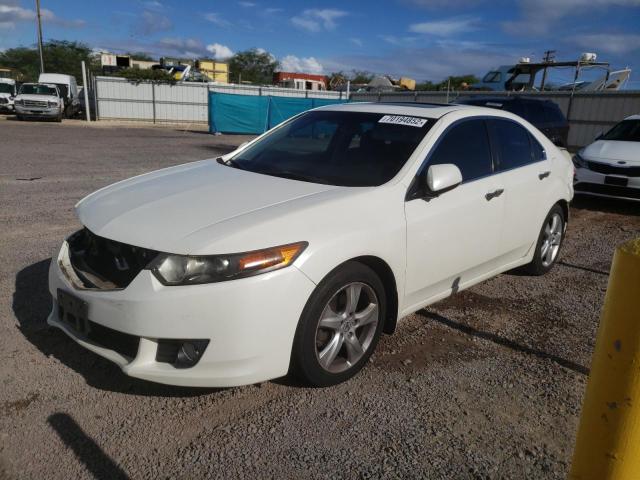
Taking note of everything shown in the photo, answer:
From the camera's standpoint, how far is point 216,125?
23.4 metres

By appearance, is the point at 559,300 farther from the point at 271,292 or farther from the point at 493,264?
the point at 271,292

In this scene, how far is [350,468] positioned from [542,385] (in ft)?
4.74

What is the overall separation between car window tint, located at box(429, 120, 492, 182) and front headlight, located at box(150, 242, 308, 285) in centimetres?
149

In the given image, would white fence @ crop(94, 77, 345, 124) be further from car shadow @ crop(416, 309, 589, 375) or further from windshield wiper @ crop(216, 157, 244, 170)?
car shadow @ crop(416, 309, 589, 375)

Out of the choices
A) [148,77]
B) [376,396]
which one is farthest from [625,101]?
[148,77]

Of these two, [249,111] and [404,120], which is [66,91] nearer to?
[249,111]

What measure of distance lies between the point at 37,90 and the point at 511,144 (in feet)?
86.8

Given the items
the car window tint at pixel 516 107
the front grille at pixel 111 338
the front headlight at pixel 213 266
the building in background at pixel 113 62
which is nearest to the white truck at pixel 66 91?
the building in background at pixel 113 62

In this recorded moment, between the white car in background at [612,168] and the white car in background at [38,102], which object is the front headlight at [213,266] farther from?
the white car in background at [38,102]

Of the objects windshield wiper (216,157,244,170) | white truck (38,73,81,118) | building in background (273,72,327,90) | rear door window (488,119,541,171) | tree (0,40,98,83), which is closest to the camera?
windshield wiper (216,157,244,170)

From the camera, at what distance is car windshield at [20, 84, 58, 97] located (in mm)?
25047

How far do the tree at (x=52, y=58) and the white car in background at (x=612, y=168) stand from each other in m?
54.1

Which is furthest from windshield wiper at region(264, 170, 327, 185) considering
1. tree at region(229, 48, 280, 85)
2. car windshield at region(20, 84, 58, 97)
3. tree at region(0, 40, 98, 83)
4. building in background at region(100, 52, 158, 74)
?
tree at region(229, 48, 280, 85)

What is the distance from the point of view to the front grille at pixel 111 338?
8.85ft
